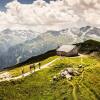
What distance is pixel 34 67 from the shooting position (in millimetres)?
193750

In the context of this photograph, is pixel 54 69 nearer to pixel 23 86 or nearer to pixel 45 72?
pixel 45 72

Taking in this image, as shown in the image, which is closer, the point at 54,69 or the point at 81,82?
the point at 81,82

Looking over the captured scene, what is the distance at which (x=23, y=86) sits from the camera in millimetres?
167625

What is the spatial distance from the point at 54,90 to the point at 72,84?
443 inches

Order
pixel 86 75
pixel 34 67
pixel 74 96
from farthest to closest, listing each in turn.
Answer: pixel 34 67 → pixel 86 75 → pixel 74 96

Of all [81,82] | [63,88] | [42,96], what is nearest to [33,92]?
[42,96]

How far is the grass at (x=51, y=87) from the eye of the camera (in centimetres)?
15975

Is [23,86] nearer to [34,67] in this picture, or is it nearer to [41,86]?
[41,86]

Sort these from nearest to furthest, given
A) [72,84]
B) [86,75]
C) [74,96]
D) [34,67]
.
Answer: [74,96] → [72,84] → [86,75] → [34,67]

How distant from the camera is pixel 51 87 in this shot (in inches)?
6585

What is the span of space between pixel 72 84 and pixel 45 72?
70.9ft

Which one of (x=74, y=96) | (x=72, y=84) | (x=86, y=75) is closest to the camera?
(x=74, y=96)

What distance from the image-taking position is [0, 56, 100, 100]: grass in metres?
160

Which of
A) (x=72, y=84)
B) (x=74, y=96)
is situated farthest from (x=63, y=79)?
Answer: (x=74, y=96)
